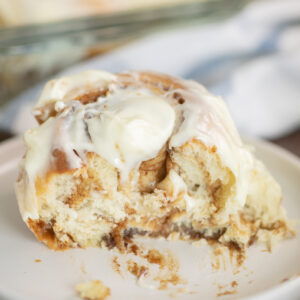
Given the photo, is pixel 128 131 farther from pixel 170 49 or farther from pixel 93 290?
pixel 170 49

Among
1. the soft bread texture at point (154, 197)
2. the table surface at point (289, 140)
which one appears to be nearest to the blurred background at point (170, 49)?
the table surface at point (289, 140)

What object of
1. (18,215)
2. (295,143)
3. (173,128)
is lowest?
(295,143)

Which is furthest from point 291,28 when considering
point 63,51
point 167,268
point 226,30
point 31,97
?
point 167,268

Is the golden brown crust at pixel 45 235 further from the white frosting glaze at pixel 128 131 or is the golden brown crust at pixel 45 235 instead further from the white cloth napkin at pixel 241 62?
the white cloth napkin at pixel 241 62

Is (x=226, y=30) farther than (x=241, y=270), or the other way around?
(x=226, y=30)

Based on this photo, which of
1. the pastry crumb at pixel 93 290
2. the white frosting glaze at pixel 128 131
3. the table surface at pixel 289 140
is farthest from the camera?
the table surface at pixel 289 140

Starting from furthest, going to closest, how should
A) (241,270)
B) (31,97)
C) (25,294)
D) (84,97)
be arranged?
(31,97) < (84,97) < (241,270) < (25,294)

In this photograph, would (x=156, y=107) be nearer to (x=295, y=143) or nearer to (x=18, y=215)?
(x=18, y=215)
